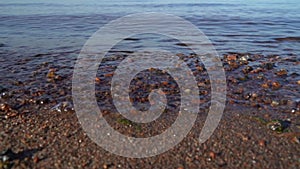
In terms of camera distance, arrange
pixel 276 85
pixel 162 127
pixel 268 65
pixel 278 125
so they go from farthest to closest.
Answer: pixel 268 65 → pixel 276 85 → pixel 162 127 → pixel 278 125

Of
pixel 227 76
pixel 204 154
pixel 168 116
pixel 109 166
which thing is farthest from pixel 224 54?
pixel 109 166

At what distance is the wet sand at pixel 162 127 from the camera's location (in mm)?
3887

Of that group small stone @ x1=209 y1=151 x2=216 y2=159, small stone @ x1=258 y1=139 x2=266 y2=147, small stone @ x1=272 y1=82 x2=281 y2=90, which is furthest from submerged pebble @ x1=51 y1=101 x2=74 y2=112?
small stone @ x1=272 y1=82 x2=281 y2=90

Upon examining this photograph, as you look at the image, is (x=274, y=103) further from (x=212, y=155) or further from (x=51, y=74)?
(x=51, y=74)

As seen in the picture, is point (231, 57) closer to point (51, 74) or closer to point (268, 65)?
point (268, 65)

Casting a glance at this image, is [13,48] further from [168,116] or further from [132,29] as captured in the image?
[168,116]

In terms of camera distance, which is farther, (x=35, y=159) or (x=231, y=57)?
(x=231, y=57)

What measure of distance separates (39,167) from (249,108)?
3.78m

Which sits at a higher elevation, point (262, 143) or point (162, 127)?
point (262, 143)

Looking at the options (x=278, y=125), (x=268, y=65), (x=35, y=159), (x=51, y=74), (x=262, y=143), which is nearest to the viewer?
(x=35, y=159)

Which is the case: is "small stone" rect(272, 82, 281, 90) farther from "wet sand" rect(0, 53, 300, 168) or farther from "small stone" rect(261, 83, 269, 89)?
"small stone" rect(261, 83, 269, 89)

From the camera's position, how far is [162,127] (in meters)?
4.90

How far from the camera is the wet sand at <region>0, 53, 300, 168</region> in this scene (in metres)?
3.89

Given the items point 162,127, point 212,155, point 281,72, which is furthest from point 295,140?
point 281,72
